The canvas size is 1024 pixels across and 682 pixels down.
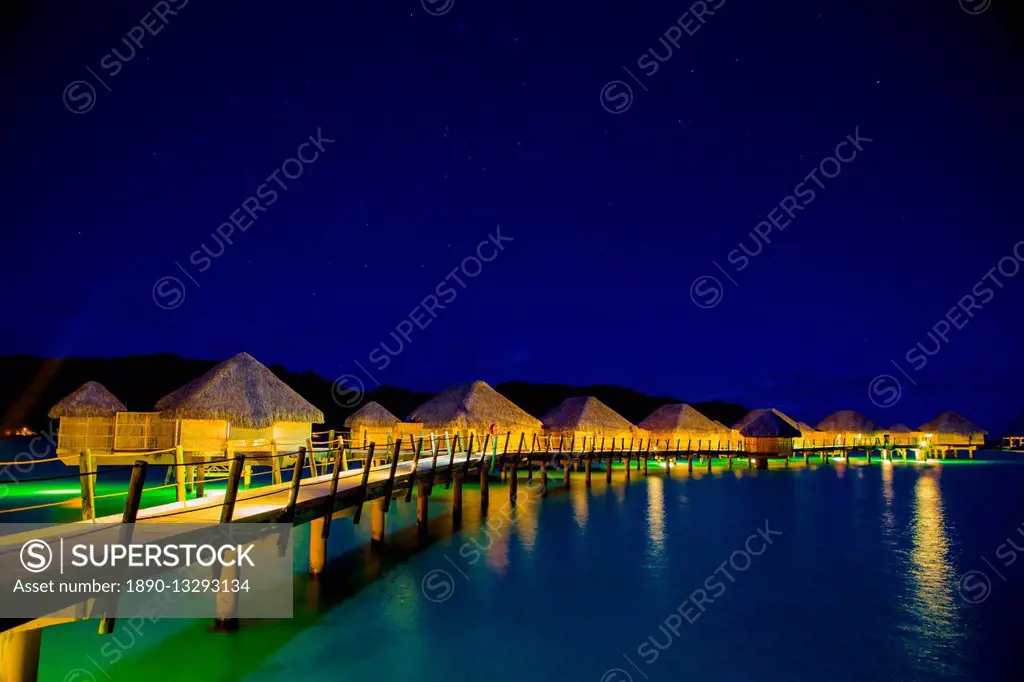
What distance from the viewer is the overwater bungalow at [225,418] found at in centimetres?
2073

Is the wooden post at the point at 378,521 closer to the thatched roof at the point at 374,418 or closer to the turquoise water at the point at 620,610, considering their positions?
the turquoise water at the point at 620,610

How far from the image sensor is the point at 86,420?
87.3 ft

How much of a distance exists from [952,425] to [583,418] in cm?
5422

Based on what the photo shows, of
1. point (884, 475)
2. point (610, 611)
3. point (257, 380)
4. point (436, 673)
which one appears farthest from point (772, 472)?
point (436, 673)

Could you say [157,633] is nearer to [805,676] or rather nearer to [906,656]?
[805,676]

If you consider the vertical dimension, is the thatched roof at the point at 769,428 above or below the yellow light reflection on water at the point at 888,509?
above

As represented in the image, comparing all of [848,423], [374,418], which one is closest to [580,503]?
[374,418]

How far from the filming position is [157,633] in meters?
9.76

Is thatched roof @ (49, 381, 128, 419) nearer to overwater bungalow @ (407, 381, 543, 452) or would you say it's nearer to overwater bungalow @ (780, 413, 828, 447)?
overwater bungalow @ (407, 381, 543, 452)

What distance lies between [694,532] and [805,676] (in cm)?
1134

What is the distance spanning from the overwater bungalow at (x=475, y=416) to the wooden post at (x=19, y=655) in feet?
86.5

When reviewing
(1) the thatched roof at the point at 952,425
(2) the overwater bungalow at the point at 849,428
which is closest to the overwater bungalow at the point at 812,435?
(2) the overwater bungalow at the point at 849,428

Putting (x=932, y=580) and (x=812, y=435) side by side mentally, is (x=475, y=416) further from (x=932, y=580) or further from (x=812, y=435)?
(x=812, y=435)

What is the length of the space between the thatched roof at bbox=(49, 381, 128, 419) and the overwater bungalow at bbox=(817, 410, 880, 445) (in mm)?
58441
